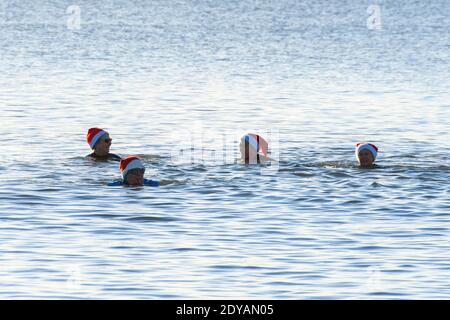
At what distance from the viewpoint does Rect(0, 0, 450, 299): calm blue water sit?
20.7m

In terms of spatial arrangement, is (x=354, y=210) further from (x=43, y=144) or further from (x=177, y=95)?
(x=177, y=95)

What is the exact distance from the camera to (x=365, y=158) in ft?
101

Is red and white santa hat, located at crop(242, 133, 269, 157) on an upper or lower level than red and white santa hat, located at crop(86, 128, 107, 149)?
lower

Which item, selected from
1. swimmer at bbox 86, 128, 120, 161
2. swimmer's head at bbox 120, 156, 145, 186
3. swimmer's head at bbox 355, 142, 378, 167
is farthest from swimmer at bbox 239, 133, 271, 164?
swimmer's head at bbox 120, 156, 145, 186

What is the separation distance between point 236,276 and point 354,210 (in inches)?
232

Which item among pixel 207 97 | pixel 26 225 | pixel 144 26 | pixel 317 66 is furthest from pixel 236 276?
pixel 144 26

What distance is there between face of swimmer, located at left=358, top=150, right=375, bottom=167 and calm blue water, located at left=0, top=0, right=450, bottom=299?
0.41m

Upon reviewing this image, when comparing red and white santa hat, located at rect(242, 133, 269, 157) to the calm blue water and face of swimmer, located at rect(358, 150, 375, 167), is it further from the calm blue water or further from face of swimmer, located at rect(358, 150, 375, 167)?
face of swimmer, located at rect(358, 150, 375, 167)

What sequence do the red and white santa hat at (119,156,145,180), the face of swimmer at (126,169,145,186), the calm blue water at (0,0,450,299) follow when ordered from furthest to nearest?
the red and white santa hat at (119,156,145,180) → the face of swimmer at (126,169,145,186) → the calm blue water at (0,0,450,299)

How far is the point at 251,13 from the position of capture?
11544 centimetres

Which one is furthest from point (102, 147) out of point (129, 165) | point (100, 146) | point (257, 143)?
point (129, 165)

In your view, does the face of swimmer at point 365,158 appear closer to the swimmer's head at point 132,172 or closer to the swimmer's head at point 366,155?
the swimmer's head at point 366,155

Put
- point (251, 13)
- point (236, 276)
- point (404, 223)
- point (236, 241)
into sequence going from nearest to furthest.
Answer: point (236, 276) → point (236, 241) → point (404, 223) → point (251, 13)
